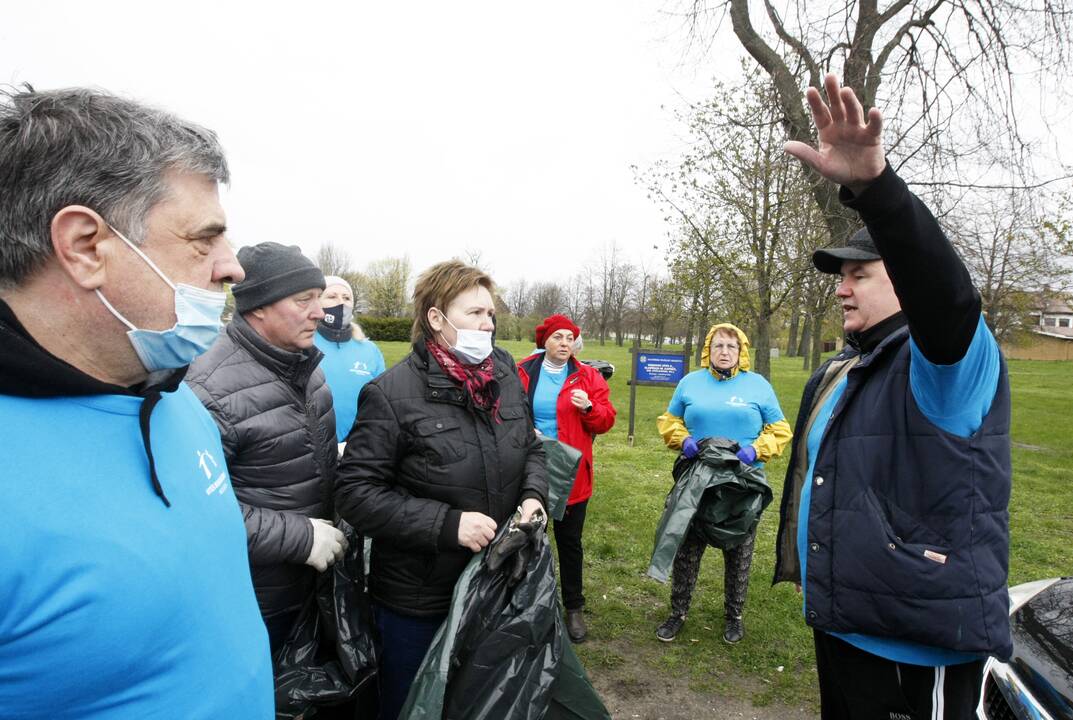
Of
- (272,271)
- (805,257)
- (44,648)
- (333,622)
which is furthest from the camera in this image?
(805,257)

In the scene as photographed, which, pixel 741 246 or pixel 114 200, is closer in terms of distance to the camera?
pixel 114 200

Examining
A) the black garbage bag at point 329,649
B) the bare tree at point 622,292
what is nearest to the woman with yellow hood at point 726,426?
the black garbage bag at point 329,649

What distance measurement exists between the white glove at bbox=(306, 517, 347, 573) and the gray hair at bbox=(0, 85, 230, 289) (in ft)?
4.61

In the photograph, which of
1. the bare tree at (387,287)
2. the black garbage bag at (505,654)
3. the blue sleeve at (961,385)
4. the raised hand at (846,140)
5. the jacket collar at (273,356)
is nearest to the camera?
the raised hand at (846,140)

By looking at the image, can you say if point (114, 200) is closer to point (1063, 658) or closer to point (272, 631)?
point (272, 631)

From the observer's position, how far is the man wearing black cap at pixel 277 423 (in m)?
2.15

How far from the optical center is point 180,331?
4.00ft

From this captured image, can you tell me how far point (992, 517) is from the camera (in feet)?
6.01

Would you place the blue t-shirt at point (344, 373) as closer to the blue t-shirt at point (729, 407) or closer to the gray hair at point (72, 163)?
the blue t-shirt at point (729, 407)

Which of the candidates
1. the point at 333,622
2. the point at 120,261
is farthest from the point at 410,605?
the point at 120,261

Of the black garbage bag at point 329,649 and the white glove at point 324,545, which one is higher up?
the white glove at point 324,545

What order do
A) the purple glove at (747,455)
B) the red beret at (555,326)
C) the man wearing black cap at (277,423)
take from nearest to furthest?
1. the man wearing black cap at (277,423)
2. the purple glove at (747,455)
3. the red beret at (555,326)

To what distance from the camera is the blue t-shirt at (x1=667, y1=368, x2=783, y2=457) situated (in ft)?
14.0

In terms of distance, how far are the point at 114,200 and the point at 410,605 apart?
1814 millimetres
